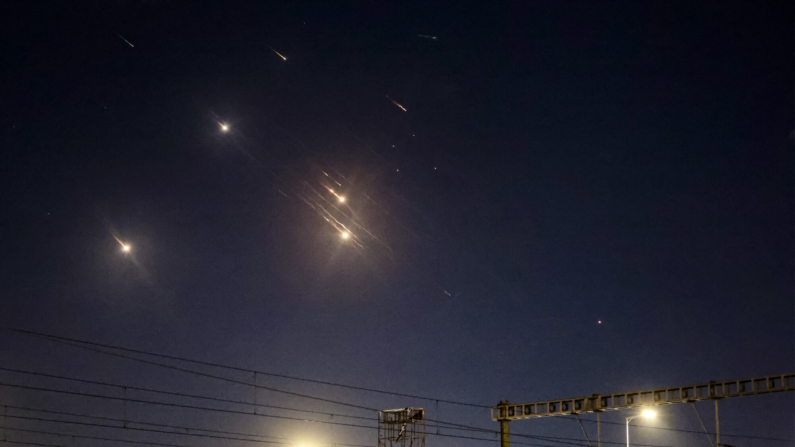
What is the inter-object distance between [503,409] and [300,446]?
73.0 ft

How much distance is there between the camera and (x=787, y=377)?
3303 cm

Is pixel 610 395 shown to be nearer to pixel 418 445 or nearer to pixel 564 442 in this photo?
pixel 564 442

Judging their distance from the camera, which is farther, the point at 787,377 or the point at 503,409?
the point at 503,409

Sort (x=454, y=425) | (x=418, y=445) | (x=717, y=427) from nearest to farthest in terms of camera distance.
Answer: (x=717, y=427) < (x=454, y=425) < (x=418, y=445)

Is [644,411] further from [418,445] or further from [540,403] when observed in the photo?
[418,445]

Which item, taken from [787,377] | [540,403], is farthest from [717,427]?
[540,403]

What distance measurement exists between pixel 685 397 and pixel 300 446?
29780 millimetres

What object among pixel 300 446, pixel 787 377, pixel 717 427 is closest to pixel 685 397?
pixel 717 427

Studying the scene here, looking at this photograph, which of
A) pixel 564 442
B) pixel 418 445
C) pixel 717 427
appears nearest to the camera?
pixel 717 427

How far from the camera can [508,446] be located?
39188mm

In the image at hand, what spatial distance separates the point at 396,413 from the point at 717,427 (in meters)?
21.2

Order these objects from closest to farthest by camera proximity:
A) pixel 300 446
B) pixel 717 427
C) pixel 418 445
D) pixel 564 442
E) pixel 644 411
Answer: pixel 717 427 → pixel 644 411 → pixel 564 442 → pixel 418 445 → pixel 300 446

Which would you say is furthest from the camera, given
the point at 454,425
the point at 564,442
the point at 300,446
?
the point at 300,446

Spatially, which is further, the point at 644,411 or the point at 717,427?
the point at 644,411
